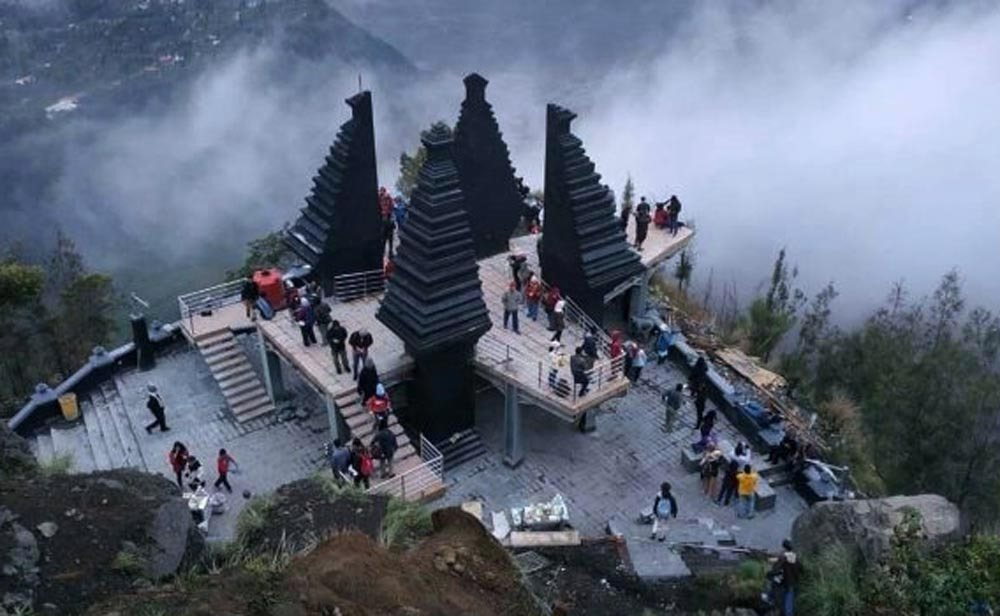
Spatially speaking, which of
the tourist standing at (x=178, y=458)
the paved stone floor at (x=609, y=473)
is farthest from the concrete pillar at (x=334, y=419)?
the tourist standing at (x=178, y=458)

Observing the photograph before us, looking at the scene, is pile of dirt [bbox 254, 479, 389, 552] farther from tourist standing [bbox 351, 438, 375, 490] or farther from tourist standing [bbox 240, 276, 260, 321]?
tourist standing [bbox 240, 276, 260, 321]

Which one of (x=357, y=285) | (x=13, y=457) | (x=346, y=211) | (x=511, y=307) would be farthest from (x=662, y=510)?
(x=13, y=457)

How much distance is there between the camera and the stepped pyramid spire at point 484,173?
24.8 m

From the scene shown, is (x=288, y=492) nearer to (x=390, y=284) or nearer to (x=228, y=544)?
(x=228, y=544)

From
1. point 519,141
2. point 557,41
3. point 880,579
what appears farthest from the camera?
point 557,41

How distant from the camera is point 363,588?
9133 millimetres

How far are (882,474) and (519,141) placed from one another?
7839 centimetres

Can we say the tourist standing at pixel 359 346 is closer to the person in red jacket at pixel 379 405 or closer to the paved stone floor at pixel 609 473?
the person in red jacket at pixel 379 405

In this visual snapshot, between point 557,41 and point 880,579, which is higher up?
point 557,41

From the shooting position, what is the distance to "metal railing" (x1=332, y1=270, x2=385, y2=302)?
24422mm

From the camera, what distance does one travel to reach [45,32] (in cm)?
9312

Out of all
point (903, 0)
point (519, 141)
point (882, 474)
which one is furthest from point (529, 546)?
point (903, 0)

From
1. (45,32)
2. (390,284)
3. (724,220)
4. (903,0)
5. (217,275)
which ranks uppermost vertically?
(903,0)

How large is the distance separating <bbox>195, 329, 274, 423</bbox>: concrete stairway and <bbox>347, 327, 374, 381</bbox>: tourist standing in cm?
358
